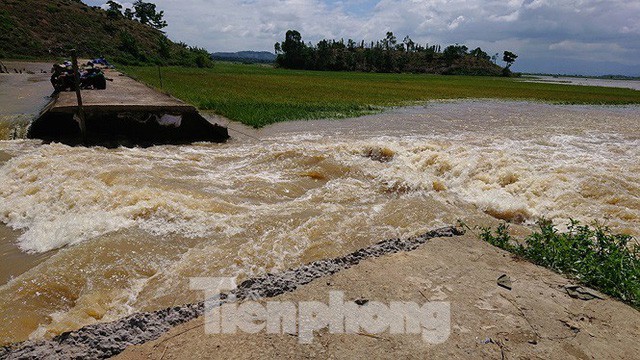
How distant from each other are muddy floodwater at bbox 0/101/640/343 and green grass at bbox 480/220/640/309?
1.87 meters

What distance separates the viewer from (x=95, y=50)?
169 feet

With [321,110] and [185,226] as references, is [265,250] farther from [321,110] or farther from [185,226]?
[321,110]

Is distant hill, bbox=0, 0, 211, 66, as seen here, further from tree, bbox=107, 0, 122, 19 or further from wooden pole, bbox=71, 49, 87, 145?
wooden pole, bbox=71, 49, 87, 145

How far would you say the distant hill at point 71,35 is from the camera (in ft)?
153

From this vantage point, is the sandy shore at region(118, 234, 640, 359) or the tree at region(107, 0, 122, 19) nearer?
the sandy shore at region(118, 234, 640, 359)

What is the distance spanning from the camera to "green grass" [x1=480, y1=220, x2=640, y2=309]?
138 inches

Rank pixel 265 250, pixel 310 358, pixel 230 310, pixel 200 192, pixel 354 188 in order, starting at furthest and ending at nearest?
pixel 354 188
pixel 200 192
pixel 265 250
pixel 230 310
pixel 310 358

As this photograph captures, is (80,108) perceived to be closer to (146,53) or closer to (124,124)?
(124,124)

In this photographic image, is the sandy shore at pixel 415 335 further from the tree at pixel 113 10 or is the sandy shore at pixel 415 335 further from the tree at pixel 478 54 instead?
the tree at pixel 478 54

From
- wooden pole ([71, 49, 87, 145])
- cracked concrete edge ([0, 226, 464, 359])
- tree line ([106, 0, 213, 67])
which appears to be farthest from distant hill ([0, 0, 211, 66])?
cracked concrete edge ([0, 226, 464, 359])

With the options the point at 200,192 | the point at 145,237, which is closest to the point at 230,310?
the point at 145,237

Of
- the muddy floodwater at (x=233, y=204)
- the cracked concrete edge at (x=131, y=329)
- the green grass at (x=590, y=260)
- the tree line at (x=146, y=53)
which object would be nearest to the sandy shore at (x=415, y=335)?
the cracked concrete edge at (x=131, y=329)

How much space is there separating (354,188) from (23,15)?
62184 millimetres

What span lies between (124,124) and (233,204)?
6764 millimetres
